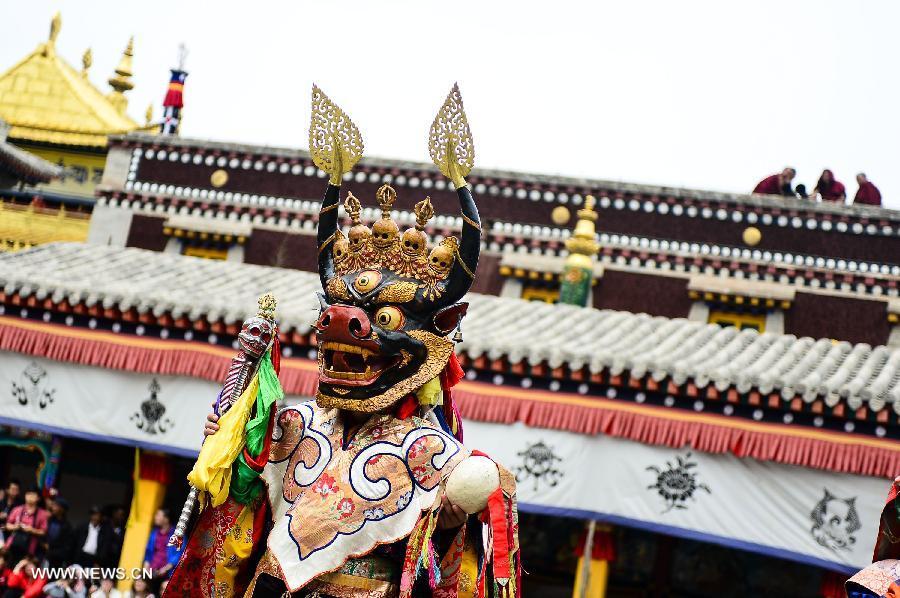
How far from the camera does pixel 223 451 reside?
560cm

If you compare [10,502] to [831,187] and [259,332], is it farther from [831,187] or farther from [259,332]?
[831,187]

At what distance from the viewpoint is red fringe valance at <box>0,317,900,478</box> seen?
1174 cm

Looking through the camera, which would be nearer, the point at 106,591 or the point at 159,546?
the point at 106,591

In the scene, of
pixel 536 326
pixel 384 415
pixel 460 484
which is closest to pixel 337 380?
pixel 384 415

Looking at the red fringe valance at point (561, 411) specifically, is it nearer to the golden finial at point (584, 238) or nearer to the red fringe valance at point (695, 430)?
the red fringe valance at point (695, 430)

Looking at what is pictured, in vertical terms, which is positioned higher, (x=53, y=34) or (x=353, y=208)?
(x=53, y=34)

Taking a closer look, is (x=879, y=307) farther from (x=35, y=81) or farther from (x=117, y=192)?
(x=35, y=81)

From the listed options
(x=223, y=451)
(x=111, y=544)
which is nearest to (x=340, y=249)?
(x=223, y=451)

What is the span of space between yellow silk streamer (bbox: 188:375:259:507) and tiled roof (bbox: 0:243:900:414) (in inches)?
272

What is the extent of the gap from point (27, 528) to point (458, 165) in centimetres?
840

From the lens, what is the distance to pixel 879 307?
56.6 feet

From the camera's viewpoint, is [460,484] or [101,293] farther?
[101,293]

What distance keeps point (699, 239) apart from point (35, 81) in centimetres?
1676

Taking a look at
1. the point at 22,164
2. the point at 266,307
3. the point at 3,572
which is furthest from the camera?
the point at 22,164
